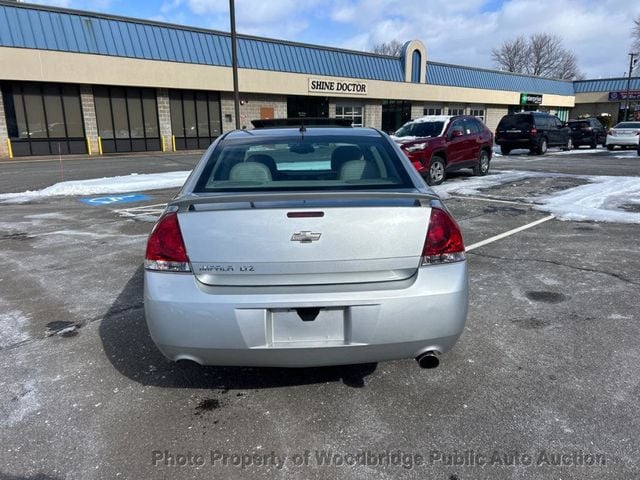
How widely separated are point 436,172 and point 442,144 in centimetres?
72

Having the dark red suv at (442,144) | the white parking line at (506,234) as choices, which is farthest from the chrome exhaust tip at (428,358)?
the dark red suv at (442,144)

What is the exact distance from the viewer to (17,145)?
2380 cm

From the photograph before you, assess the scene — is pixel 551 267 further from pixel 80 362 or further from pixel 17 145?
pixel 17 145

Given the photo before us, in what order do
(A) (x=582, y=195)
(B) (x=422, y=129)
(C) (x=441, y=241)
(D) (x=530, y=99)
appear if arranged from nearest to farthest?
1. (C) (x=441, y=241)
2. (A) (x=582, y=195)
3. (B) (x=422, y=129)
4. (D) (x=530, y=99)

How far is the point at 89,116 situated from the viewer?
25188 mm

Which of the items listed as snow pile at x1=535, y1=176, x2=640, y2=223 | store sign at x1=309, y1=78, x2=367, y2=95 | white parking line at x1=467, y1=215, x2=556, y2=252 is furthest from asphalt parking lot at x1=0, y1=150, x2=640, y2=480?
store sign at x1=309, y1=78, x2=367, y2=95

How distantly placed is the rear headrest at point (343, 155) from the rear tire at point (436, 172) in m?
8.82

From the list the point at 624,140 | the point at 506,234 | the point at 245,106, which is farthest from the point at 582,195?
the point at 245,106

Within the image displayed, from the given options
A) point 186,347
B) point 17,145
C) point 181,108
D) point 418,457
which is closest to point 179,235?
point 186,347

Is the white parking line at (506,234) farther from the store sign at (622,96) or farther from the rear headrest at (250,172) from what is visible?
the store sign at (622,96)

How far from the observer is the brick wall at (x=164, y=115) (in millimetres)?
27172

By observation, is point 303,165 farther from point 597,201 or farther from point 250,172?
point 597,201

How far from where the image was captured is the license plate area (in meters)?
2.45

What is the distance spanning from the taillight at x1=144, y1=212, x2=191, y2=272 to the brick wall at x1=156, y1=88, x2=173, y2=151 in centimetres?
2709
